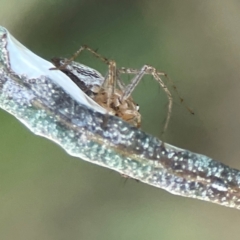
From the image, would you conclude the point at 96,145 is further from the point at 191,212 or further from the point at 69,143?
the point at 191,212

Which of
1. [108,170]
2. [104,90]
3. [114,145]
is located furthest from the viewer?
[108,170]

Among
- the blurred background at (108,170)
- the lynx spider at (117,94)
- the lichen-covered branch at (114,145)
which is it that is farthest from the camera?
the blurred background at (108,170)

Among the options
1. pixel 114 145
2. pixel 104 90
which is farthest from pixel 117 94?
pixel 114 145

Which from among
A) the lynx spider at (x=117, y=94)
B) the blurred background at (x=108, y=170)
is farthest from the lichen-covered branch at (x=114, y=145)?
the blurred background at (x=108, y=170)

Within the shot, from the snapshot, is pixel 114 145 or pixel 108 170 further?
pixel 108 170

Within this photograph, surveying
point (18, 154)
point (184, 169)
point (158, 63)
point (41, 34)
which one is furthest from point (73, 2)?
point (184, 169)

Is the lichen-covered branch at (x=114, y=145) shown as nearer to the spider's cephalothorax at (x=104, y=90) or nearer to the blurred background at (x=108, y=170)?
the spider's cephalothorax at (x=104, y=90)

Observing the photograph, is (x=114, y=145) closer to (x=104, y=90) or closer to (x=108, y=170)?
(x=104, y=90)

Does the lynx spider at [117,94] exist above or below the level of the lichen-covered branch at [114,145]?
above
